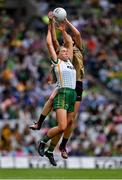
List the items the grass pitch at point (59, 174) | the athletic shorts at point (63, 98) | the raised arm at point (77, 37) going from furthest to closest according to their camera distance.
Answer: the raised arm at point (77, 37), the athletic shorts at point (63, 98), the grass pitch at point (59, 174)

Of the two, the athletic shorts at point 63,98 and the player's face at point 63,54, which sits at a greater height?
the player's face at point 63,54

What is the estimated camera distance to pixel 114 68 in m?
34.4

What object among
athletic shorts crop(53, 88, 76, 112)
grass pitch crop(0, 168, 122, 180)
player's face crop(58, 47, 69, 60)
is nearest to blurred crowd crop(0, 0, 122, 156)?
grass pitch crop(0, 168, 122, 180)

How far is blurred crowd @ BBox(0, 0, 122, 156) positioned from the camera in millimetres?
30812

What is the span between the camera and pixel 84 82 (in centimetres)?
3338

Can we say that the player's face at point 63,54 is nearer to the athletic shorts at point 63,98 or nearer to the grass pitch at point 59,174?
the athletic shorts at point 63,98

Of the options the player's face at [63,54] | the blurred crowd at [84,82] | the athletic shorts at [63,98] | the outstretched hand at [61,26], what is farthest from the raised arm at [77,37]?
the blurred crowd at [84,82]

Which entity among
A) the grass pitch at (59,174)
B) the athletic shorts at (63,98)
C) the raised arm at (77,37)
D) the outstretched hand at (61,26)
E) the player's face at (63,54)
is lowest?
the grass pitch at (59,174)

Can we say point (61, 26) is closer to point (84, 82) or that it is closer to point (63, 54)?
point (63, 54)

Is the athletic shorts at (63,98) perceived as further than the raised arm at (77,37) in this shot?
No

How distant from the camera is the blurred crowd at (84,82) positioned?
30.8 meters

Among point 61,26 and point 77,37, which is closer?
point 61,26

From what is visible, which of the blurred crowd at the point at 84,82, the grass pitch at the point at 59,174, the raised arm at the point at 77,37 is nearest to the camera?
the grass pitch at the point at 59,174

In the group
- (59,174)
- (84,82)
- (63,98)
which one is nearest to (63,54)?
(63,98)
